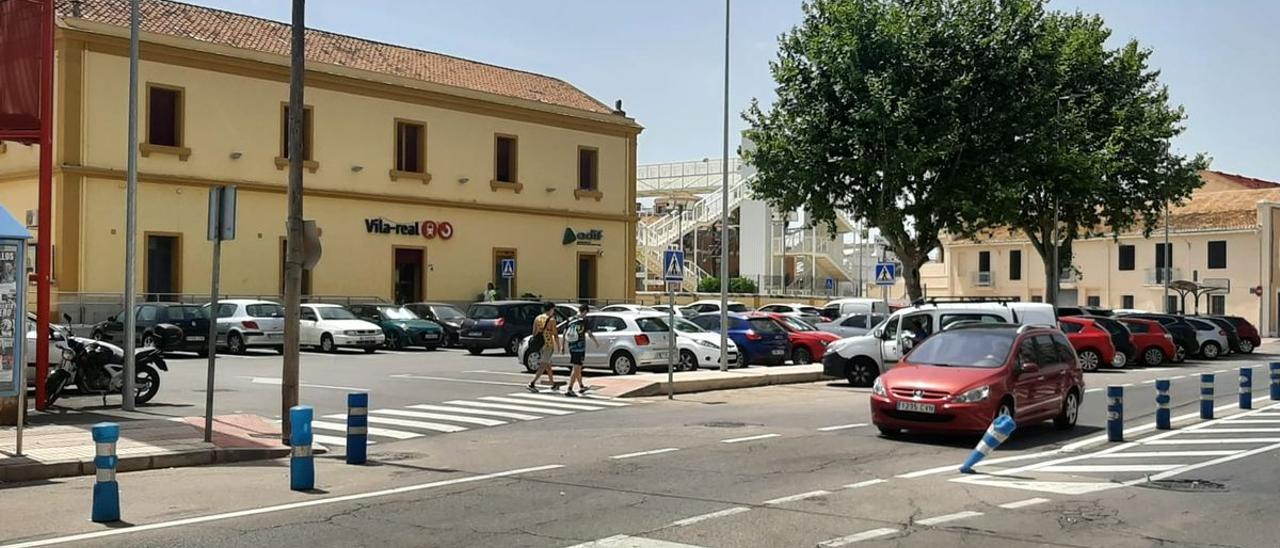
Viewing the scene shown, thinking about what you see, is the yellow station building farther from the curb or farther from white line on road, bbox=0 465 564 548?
white line on road, bbox=0 465 564 548

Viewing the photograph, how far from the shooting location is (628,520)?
31.8ft

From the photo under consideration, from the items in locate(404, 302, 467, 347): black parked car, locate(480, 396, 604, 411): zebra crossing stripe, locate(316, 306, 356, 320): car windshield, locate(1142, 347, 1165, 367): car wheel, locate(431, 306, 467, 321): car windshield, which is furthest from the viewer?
locate(431, 306, 467, 321): car windshield

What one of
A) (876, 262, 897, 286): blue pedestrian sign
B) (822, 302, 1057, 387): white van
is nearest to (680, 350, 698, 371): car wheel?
(822, 302, 1057, 387): white van

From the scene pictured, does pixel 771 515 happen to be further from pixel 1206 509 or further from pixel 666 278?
pixel 666 278

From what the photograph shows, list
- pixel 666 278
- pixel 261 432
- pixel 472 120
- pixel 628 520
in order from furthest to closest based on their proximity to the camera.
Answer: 1. pixel 472 120
2. pixel 666 278
3. pixel 261 432
4. pixel 628 520

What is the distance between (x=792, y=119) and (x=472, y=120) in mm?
14933

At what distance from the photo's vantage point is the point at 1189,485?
11789mm

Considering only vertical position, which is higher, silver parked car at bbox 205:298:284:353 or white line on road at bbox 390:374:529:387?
silver parked car at bbox 205:298:284:353

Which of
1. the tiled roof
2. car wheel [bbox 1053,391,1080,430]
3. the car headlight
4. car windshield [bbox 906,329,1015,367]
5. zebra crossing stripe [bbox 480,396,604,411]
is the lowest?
zebra crossing stripe [bbox 480,396,604,411]

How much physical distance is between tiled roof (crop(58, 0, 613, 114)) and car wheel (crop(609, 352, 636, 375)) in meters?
20.0

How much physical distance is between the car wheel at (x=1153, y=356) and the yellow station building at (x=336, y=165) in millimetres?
23475

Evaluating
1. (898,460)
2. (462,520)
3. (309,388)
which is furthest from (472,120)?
(462,520)

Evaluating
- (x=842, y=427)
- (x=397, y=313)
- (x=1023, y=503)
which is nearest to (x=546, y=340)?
(x=842, y=427)

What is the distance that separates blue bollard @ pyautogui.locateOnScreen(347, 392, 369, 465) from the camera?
13.2 meters
